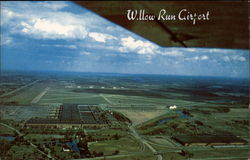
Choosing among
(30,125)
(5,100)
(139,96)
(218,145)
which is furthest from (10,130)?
(218,145)

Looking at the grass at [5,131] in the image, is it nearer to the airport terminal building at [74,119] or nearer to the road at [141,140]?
the airport terminal building at [74,119]

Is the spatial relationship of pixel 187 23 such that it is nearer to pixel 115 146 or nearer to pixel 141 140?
pixel 115 146

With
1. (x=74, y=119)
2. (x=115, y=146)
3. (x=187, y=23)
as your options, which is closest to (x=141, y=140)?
(x=115, y=146)

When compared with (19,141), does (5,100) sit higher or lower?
higher

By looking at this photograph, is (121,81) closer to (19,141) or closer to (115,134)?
(115,134)

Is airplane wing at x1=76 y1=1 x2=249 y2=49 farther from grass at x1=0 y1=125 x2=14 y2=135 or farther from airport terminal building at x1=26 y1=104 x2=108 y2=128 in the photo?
grass at x1=0 y1=125 x2=14 y2=135

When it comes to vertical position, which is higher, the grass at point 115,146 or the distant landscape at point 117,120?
the distant landscape at point 117,120

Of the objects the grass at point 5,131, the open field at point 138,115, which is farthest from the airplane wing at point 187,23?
the open field at point 138,115

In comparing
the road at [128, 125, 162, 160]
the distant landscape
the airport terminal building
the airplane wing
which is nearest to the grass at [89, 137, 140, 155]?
the distant landscape
